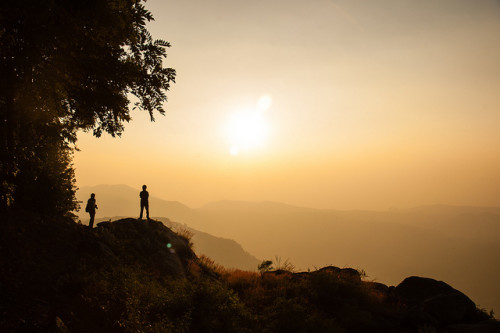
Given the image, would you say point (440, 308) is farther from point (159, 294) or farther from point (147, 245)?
point (147, 245)

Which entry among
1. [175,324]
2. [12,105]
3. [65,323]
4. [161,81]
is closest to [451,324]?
[175,324]

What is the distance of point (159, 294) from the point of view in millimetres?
8641

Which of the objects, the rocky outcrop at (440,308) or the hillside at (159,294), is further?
the rocky outcrop at (440,308)

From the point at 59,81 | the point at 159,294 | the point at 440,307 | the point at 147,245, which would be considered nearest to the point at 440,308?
the point at 440,307

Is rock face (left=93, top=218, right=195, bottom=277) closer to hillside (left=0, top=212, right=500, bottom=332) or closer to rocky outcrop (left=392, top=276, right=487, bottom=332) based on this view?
hillside (left=0, top=212, right=500, bottom=332)

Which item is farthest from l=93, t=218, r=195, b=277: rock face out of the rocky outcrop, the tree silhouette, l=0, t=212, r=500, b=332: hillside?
the rocky outcrop

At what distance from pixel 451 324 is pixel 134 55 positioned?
16.6 meters

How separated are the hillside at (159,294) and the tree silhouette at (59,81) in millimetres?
2083

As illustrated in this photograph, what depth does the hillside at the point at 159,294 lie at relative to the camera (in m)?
6.92

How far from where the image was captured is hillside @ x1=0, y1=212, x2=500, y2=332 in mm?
6925

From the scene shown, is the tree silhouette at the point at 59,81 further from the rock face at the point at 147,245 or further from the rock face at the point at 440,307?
the rock face at the point at 440,307

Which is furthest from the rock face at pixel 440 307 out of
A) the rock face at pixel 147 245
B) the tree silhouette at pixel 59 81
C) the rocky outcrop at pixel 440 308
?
the tree silhouette at pixel 59 81

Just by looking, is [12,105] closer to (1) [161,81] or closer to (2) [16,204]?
(2) [16,204]

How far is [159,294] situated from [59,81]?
Answer: 26.2 feet
